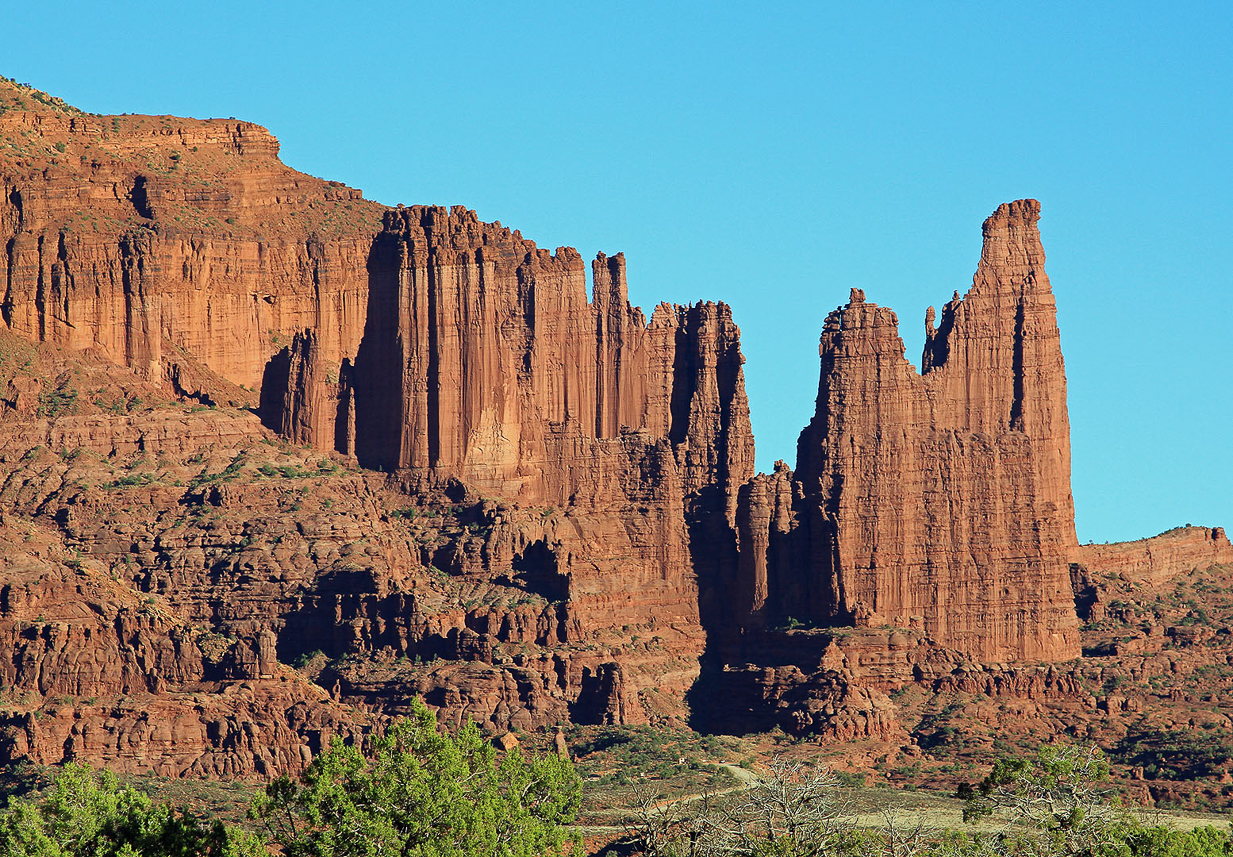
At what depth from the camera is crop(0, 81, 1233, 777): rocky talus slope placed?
155 metres

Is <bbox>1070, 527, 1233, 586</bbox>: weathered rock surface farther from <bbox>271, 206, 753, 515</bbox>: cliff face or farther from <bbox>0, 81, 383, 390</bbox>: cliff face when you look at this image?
<bbox>0, 81, 383, 390</bbox>: cliff face

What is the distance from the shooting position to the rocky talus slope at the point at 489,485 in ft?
507

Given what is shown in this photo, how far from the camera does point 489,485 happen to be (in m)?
170

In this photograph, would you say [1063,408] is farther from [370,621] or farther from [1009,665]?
[370,621]

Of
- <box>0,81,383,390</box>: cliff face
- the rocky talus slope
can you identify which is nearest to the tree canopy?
the rocky talus slope

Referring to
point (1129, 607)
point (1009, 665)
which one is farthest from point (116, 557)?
point (1129, 607)

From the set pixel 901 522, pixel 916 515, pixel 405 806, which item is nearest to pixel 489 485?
pixel 901 522

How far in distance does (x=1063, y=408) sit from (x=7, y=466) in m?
58.7

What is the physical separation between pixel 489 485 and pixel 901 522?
2185cm

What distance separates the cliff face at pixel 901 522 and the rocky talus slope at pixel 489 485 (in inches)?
6.6

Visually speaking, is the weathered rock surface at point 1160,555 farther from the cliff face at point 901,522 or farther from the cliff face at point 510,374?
the cliff face at point 510,374

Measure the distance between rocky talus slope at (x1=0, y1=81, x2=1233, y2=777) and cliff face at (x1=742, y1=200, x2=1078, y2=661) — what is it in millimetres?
168

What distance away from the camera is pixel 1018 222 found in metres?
178

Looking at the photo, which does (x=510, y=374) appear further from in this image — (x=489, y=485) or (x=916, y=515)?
(x=916, y=515)
